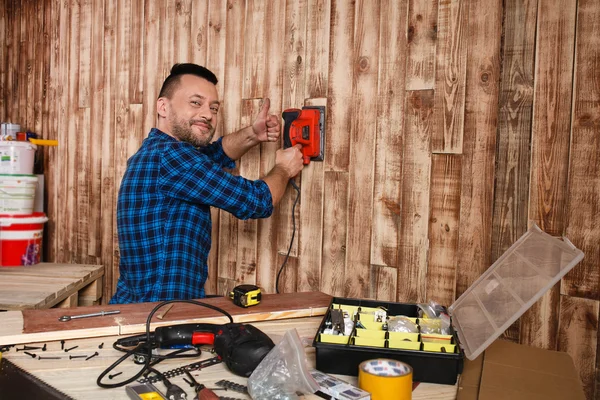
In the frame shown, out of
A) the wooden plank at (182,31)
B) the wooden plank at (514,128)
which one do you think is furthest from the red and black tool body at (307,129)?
the wooden plank at (182,31)

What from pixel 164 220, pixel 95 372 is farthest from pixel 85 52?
pixel 95 372

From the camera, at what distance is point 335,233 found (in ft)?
7.17

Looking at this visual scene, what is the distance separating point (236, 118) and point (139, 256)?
847mm

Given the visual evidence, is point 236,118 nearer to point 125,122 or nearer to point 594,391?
point 125,122

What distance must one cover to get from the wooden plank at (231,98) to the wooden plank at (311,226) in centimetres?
42

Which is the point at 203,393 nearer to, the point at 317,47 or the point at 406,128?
the point at 406,128

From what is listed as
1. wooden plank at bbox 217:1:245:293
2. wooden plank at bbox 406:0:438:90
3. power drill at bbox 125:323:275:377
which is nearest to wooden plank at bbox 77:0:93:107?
wooden plank at bbox 217:1:245:293

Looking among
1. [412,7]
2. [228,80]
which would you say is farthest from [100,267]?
[412,7]

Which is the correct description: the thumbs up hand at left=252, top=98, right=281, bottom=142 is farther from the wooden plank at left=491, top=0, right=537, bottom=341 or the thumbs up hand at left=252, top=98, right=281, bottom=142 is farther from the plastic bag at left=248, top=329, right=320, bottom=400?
the plastic bag at left=248, top=329, right=320, bottom=400

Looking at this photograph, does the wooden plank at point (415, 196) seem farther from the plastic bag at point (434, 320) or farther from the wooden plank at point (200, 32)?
the wooden plank at point (200, 32)

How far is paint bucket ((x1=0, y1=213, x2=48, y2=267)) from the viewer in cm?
299

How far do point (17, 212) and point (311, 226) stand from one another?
1.92 m

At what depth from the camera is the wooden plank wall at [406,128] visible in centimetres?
163

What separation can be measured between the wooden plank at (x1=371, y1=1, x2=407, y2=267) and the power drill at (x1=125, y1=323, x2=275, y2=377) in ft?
3.08
